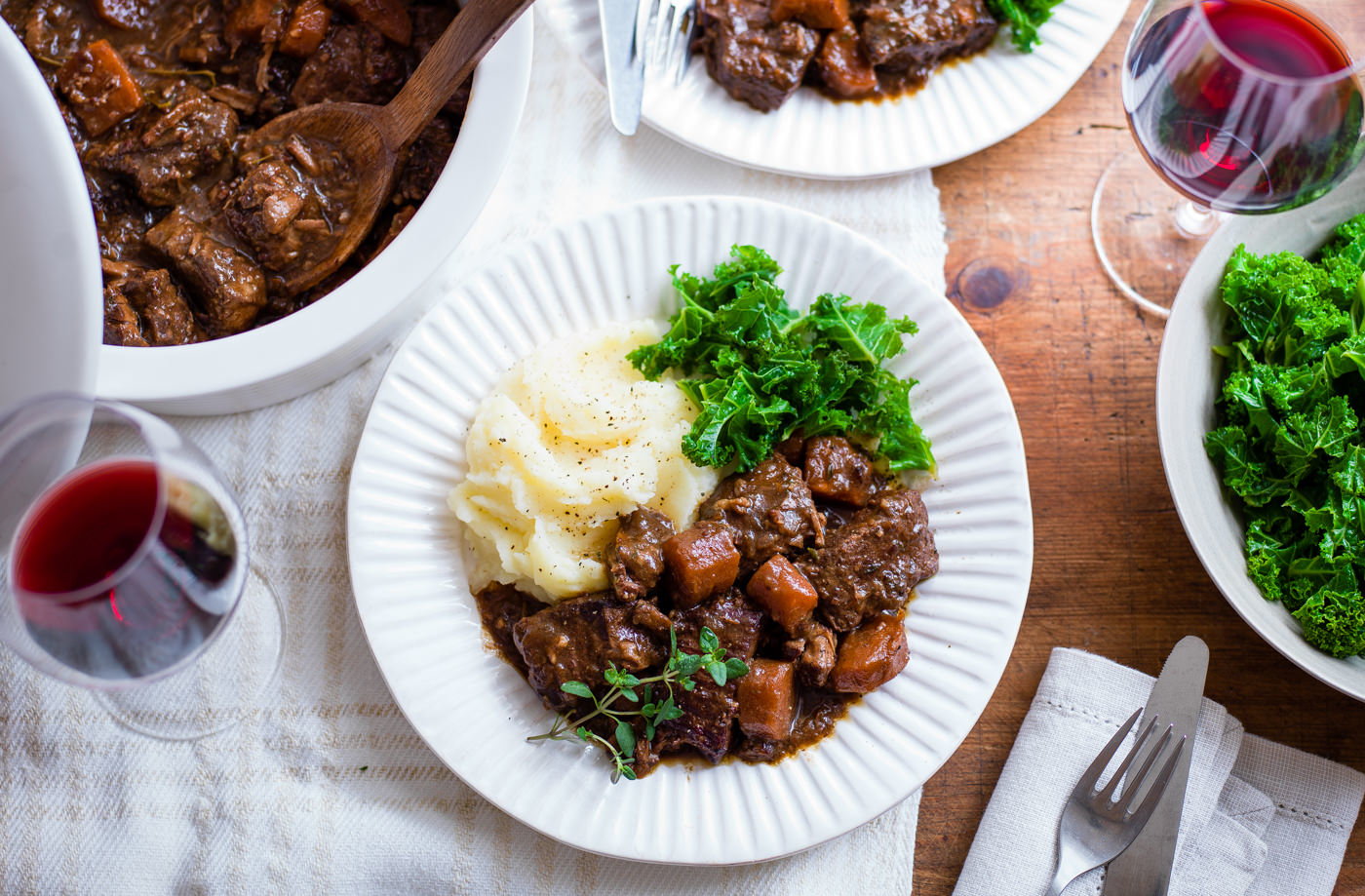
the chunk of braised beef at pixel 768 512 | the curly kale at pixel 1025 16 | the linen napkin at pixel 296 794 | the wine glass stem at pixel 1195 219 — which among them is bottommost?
the linen napkin at pixel 296 794

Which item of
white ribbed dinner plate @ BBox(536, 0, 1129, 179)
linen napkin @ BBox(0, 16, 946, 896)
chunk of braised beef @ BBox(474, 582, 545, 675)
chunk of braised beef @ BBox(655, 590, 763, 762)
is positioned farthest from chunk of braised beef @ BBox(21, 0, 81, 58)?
chunk of braised beef @ BBox(655, 590, 763, 762)

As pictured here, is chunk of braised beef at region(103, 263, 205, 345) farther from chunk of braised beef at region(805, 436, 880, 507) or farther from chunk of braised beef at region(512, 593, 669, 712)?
chunk of braised beef at region(805, 436, 880, 507)

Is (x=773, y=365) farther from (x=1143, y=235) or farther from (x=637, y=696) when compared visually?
(x=1143, y=235)

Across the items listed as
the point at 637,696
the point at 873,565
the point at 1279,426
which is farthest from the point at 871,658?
the point at 1279,426

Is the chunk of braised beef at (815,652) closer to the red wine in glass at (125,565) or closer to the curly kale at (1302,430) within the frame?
the curly kale at (1302,430)

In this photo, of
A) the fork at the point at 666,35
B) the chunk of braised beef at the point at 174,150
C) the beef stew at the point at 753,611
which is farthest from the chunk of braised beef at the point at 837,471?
the chunk of braised beef at the point at 174,150

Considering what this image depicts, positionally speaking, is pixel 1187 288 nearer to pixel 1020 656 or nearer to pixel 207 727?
pixel 1020 656

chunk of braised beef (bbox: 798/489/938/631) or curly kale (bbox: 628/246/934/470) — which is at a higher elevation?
curly kale (bbox: 628/246/934/470)
